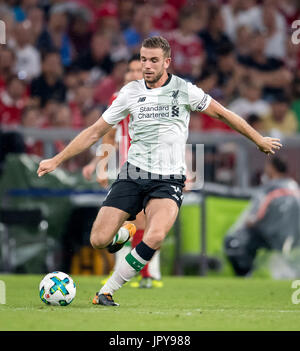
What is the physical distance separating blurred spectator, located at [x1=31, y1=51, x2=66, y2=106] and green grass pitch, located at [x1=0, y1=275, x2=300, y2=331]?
4830 millimetres

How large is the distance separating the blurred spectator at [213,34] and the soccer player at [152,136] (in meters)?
8.58

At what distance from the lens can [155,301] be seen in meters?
7.93

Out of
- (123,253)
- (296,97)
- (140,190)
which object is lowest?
(123,253)

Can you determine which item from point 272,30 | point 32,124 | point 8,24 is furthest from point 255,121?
point 8,24

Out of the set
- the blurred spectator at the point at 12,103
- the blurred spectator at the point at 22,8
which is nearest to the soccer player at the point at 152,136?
the blurred spectator at the point at 12,103

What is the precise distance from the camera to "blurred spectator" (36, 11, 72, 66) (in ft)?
49.7

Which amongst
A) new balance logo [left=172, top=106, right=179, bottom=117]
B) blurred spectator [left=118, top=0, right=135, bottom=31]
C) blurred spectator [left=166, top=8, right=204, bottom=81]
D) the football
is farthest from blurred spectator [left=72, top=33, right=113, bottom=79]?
the football

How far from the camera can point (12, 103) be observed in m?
13.7

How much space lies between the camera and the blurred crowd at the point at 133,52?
14.1 metres

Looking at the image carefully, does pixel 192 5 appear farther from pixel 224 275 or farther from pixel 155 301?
pixel 155 301

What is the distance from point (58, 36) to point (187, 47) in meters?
2.47

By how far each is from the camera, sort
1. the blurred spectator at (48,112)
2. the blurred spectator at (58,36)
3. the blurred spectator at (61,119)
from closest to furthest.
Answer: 1. the blurred spectator at (61,119)
2. the blurred spectator at (48,112)
3. the blurred spectator at (58,36)

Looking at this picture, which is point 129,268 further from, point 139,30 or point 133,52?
point 139,30

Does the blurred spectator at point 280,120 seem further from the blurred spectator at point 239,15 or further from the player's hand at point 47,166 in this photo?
the player's hand at point 47,166
